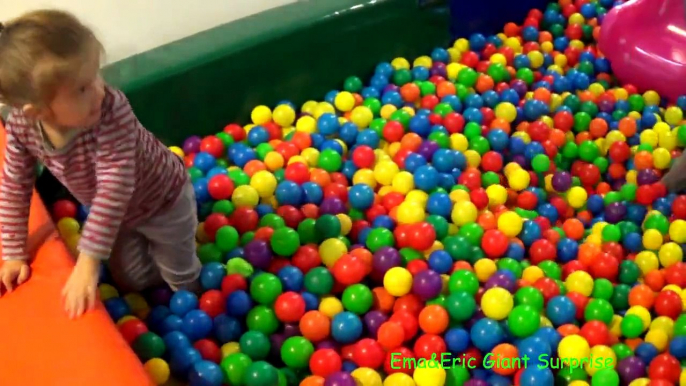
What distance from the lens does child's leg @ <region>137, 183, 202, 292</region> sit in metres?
1.17

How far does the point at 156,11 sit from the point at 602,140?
3.41ft

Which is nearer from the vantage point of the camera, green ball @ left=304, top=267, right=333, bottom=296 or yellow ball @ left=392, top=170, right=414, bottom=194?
green ball @ left=304, top=267, right=333, bottom=296

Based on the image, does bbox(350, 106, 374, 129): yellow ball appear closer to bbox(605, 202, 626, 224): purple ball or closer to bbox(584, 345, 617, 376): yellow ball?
bbox(605, 202, 626, 224): purple ball

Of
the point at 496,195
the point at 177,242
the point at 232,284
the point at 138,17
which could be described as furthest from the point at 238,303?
the point at 138,17

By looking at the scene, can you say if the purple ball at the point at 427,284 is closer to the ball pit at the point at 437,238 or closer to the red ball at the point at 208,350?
the ball pit at the point at 437,238

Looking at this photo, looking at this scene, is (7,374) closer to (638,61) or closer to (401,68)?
(401,68)

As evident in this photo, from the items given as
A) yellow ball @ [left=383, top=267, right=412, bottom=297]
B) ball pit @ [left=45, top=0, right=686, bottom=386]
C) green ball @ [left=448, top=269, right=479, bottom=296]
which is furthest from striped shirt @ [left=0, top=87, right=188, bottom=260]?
green ball @ [left=448, top=269, right=479, bottom=296]

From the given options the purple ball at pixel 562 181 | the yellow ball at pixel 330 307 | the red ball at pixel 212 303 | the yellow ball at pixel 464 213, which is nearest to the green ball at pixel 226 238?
the red ball at pixel 212 303

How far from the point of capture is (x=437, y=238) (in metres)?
1.36

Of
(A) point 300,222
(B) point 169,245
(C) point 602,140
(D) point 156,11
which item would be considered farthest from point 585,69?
(B) point 169,245

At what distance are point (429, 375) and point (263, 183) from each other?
0.54 metres

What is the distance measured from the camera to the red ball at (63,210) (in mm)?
1317

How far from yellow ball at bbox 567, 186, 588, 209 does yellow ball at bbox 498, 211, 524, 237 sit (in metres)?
0.19

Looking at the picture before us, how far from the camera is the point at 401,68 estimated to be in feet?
5.84
